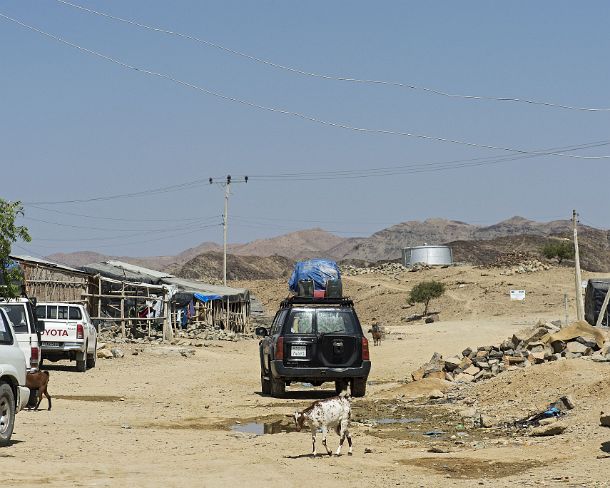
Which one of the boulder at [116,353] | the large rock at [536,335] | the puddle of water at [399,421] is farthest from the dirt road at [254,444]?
the boulder at [116,353]

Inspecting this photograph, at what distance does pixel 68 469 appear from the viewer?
488 inches

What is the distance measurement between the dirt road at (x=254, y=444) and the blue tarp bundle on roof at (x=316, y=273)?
25.5 metres

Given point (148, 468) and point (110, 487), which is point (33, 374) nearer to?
point (148, 468)

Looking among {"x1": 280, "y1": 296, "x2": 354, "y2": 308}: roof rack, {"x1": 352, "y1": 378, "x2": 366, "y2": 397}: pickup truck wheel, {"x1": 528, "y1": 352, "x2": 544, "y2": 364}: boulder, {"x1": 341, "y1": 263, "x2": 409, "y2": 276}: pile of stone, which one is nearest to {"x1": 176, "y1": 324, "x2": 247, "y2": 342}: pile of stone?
{"x1": 528, "y1": 352, "x2": 544, "y2": 364}: boulder

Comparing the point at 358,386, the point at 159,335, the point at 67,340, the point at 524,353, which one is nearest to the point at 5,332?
the point at 358,386

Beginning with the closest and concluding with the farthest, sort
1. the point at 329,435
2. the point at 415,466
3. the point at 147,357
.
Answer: the point at 415,466 → the point at 329,435 → the point at 147,357

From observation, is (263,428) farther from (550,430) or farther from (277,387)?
(277,387)

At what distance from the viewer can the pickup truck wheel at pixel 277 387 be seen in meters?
23.3

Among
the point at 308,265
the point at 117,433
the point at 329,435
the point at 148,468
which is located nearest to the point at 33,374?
the point at 117,433

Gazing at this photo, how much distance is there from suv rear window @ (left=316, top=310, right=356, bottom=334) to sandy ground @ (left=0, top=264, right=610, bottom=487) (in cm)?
148

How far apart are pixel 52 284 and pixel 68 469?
117 ft

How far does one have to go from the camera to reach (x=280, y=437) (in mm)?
16281

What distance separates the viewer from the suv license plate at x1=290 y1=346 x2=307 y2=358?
22328mm

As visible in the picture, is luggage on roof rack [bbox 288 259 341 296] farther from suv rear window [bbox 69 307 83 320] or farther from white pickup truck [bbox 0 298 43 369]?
white pickup truck [bbox 0 298 43 369]
